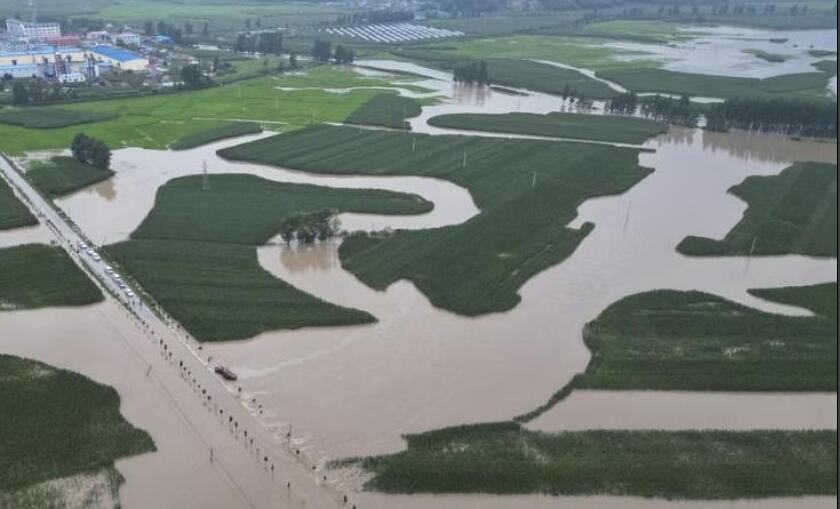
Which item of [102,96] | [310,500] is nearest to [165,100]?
[102,96]

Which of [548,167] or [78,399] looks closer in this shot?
[78,399]

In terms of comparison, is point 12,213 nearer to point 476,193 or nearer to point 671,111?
point 476,193

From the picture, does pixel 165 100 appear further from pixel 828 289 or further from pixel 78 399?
pixel 828 289

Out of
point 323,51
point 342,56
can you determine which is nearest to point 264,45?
point 323,51

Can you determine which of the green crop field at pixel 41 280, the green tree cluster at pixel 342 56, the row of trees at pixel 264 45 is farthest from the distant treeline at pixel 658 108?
the green crop field at pixel 41 280

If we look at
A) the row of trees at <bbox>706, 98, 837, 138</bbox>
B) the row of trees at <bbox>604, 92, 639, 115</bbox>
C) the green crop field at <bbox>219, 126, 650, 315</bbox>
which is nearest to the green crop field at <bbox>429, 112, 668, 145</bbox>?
the row of trees at <bbox>604, 92, 639, 115</bbox>
